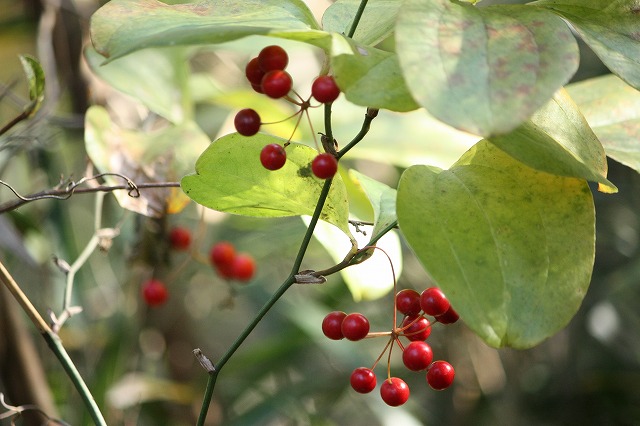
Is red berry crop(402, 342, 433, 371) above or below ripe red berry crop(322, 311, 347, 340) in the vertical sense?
above

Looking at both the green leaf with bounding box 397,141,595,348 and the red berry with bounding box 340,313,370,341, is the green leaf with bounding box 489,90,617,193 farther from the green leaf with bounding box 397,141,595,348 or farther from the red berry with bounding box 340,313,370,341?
the red berry with bounding box 340,313,370,341

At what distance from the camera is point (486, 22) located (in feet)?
1.22

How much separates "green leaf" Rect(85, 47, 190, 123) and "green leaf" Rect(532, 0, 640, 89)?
53 cm

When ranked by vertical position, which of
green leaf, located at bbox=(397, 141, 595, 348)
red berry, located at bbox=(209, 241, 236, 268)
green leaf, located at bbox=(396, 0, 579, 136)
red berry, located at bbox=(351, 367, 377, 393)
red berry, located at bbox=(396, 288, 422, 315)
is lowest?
red berry, located at bbox=(209, 241, 236, 268)

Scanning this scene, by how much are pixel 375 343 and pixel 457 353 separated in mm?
186

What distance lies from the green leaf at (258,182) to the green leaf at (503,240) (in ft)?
0.28

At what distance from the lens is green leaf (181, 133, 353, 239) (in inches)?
18.7

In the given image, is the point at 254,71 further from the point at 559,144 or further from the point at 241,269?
the point at 241,269

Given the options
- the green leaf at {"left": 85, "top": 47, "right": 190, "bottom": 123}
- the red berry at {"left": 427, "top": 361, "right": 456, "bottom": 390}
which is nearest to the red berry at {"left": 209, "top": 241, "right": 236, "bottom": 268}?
the green leaf at {"left": 85, "top": 47, "right": 190, "bottom": 123}

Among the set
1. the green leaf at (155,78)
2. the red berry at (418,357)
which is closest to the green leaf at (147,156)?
the green leaf at (155,78)

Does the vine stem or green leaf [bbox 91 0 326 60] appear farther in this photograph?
the vine stem

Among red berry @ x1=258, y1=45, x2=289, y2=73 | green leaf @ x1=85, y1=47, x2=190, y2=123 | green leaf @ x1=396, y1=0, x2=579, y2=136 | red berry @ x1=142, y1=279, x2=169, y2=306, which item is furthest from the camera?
red berry @ x1=142, y1=279, x2=169, y2=306

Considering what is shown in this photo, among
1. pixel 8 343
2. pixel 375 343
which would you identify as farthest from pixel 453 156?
pixel 375 343

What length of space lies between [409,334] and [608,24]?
0.71 ft
